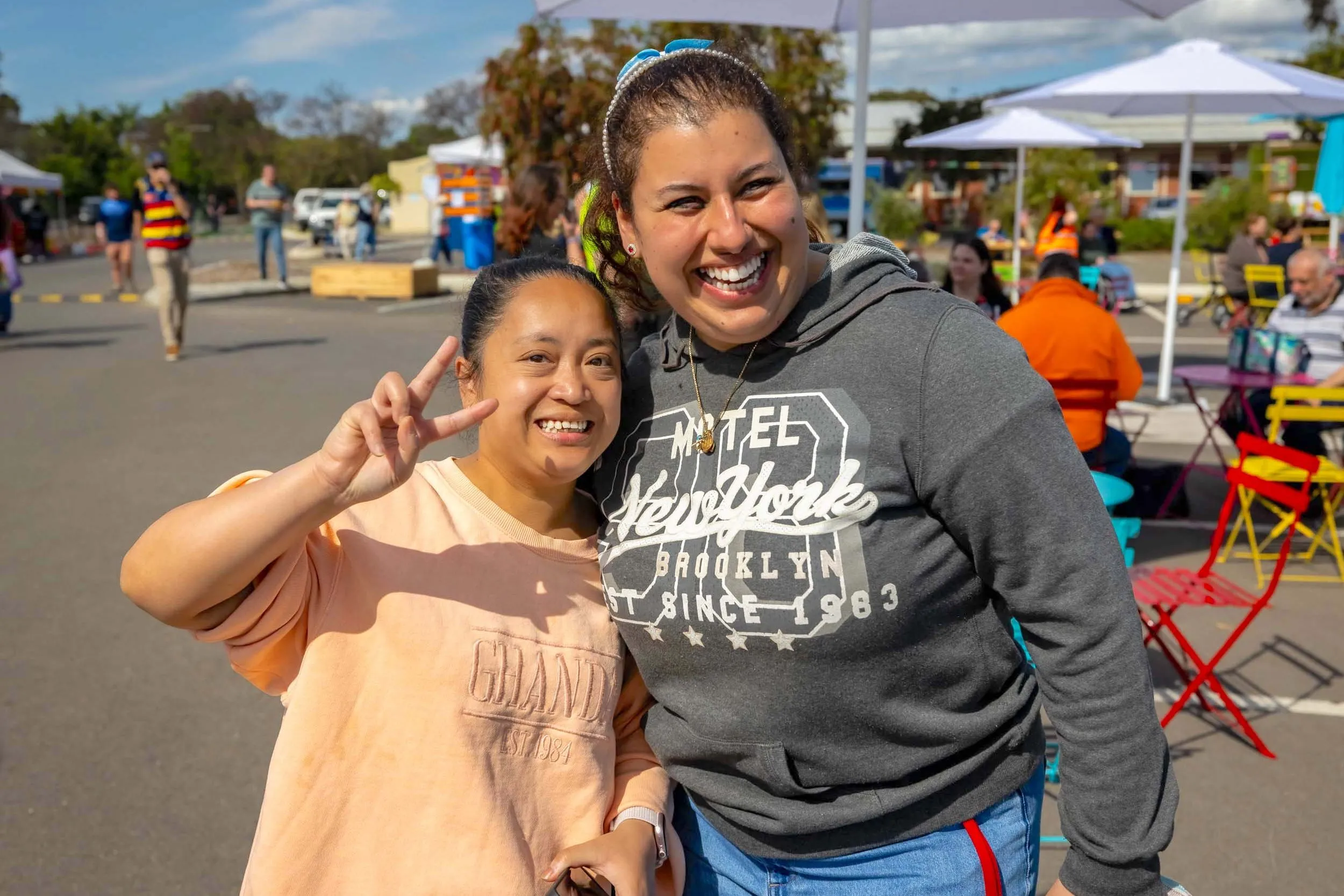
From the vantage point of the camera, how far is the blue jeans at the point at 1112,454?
5738 mm

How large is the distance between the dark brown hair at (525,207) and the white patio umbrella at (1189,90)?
4655mm

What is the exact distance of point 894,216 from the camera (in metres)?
26.8

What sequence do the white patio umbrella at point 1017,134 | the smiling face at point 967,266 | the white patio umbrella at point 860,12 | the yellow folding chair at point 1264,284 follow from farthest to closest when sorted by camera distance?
the white patio umbrella at point 1017,134 < the yellow folding chair at point 1264,284 < the smiling face at point 967,266 < the white patio umbrella at point 860,12

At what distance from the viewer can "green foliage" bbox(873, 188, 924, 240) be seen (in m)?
26.4

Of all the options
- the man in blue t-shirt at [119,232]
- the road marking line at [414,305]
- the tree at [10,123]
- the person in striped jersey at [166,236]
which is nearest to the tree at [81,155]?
the tree at [10,123]

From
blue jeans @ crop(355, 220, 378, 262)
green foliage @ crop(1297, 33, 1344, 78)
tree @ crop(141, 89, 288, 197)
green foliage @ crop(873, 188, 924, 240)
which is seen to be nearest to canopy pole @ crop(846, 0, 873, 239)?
green foliage @ crop(873, 188, 924, 240)

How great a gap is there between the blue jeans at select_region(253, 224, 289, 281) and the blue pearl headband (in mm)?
19186

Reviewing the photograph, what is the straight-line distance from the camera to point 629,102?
1737 millimetres

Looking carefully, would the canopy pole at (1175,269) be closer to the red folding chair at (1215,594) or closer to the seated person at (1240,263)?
the seated person at (1240,263)

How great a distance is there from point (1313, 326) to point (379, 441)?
8.14 m

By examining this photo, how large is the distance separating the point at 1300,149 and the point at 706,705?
38.5 metres

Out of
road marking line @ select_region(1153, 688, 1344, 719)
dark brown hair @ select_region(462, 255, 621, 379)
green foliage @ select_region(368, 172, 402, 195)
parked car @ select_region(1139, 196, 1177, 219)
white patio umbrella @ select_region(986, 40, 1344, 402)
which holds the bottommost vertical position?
road marking line @ select_region(1153, 688, 1344, 719)

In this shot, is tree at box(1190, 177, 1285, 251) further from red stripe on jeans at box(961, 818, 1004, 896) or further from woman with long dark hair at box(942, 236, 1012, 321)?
red stripe on jeans at box(961, 818, 1004, 896)

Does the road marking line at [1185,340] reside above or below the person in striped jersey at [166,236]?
below
